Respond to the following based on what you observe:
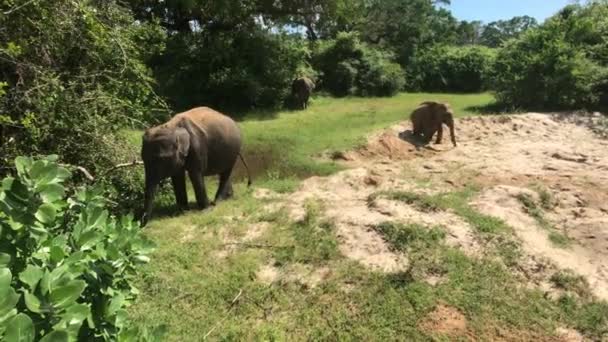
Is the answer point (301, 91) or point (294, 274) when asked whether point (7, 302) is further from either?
point (301, 91)

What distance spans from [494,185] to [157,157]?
5736mm

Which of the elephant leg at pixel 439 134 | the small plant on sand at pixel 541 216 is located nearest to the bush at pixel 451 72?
the elephant leg at pixel 439 134

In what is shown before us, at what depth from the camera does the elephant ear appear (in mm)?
7660

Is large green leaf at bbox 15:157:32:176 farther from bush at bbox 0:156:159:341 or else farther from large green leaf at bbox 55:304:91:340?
large green leaf at bbox 55:304:91:340

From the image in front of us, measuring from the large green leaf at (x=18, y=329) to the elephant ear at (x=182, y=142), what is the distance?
6.25 m

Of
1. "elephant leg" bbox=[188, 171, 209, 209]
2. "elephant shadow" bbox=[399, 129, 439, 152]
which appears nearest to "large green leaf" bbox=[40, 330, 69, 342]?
"elephant leg" bbox=[188, 171, 209, 209]

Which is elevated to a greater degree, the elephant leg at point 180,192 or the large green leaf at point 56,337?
the large green leaf at point 56,337

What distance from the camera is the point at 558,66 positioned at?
1705 centimetres

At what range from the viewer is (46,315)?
5.64 feet

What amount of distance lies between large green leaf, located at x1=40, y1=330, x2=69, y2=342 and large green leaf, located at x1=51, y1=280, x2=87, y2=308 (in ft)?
0.44

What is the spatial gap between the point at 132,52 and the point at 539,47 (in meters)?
15.1

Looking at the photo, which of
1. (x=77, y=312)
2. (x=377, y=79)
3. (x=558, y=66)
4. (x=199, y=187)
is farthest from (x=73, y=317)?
(x=377, y=79)

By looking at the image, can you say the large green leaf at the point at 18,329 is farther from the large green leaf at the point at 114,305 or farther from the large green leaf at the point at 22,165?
the large green leaf at the point at 22,165

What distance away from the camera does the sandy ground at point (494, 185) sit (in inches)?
266
